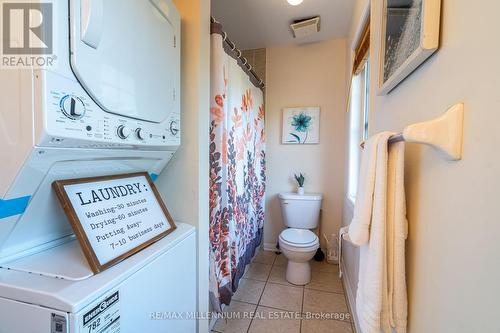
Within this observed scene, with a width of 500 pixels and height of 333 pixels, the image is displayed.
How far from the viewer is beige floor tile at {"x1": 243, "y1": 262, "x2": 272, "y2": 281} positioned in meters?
2.15

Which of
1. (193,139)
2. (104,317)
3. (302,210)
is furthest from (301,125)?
(104,317)

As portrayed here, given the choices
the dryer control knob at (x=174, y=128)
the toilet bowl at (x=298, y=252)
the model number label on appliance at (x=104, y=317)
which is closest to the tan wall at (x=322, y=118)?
the toilet bowl at (x=298, y=252)

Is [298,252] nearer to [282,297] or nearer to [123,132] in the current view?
[282,297]

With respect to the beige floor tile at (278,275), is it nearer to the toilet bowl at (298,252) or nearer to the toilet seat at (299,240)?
the toilet bowl at (298,252)

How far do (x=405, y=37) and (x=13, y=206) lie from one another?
1291 mm

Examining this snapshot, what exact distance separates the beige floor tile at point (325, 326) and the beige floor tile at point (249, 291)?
1.38 ft

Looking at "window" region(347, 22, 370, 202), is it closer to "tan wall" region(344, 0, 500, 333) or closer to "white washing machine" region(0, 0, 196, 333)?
"tan wall" region(344, 0, 500, 333)

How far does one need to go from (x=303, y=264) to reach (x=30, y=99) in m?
2.10

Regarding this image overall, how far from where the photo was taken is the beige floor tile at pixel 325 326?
1.53 meters

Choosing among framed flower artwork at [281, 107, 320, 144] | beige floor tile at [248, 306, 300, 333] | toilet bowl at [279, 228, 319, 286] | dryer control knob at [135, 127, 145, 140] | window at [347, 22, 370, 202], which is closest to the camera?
dryer control knob at [135, 127, 145, 140]

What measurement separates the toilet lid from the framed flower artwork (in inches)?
39.5

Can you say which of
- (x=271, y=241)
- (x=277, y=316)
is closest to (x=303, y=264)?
(x=277, y=316)

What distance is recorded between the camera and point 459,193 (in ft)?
1.59

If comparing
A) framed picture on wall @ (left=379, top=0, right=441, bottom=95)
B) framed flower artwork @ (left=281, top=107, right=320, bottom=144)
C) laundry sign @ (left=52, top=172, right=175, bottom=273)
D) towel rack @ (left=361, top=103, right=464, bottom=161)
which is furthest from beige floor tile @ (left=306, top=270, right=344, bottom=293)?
towel rack @ (left=361, top=103, right=464, bottom=161)
